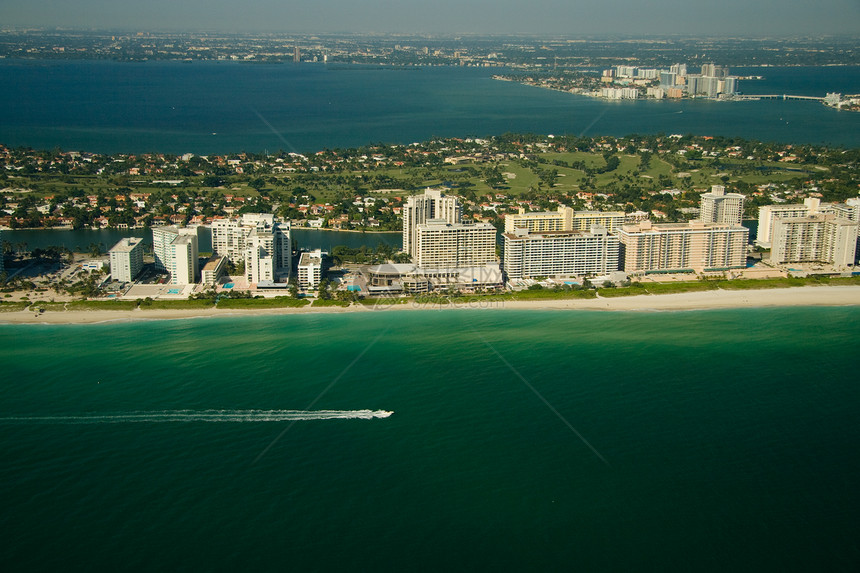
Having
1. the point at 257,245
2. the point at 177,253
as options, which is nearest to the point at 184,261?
the point at 177,253

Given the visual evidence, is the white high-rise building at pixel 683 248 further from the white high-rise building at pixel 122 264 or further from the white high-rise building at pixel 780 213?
the white high-rise building at pixel 122 264

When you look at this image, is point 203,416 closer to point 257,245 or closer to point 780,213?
point 257,245

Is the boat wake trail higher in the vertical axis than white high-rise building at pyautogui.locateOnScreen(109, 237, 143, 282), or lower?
lower

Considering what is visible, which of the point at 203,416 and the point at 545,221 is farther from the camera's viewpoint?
the point at 545,221

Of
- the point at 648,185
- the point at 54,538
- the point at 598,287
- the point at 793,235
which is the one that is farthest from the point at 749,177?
the point at 54,538

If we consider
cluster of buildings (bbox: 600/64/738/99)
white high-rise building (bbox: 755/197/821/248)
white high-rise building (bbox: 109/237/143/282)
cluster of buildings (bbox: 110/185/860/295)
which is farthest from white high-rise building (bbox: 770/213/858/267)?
cluster of buildings (bbox: 600/64/738/99)

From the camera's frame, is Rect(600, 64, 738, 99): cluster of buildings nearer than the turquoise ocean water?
No

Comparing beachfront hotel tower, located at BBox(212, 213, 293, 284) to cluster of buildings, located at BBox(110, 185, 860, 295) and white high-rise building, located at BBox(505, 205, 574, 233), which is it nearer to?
cluster of buildings, located at BBox(110, 185, 860, 295)
